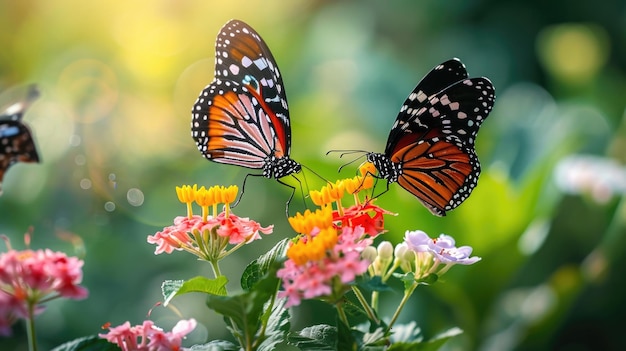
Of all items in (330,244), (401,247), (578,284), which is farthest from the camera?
(578,284)

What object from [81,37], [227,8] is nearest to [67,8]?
[81,37]

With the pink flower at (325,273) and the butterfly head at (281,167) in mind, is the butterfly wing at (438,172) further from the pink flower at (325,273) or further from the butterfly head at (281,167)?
the pink flower at (325,273)

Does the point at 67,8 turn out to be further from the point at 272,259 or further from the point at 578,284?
the point at 272,259

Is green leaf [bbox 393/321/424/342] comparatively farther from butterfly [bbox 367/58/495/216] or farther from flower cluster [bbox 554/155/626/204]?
flower cluster [bbox 554/155/626/204]

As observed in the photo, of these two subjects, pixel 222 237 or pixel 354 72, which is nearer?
pixel 222 237

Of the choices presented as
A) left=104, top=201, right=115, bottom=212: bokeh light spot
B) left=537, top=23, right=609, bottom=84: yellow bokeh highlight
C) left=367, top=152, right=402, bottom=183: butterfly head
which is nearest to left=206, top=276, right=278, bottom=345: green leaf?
left=367, top=152, right=402, bottom=183: butterfly head

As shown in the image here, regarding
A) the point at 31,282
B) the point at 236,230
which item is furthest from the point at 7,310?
the point at 236,230
